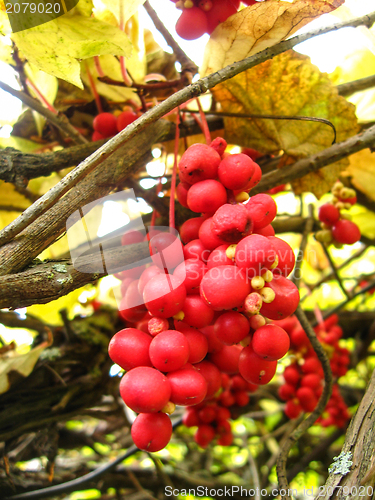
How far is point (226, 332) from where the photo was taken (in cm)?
39

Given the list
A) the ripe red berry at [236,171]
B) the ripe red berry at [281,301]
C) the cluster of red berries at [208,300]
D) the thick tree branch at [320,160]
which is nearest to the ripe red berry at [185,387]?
the cluster of red berries at [208,300]

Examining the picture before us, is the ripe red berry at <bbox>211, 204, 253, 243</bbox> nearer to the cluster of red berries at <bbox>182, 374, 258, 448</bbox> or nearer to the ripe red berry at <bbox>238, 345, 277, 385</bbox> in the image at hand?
the ripe red berry at <bbox>238, 345, 277, 385</bbox>

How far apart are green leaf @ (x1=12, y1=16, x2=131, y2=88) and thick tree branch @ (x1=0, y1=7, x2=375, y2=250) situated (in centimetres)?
13

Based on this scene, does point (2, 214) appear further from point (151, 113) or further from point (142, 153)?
point (151, 113)

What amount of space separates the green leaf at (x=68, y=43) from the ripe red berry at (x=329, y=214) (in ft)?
1.55

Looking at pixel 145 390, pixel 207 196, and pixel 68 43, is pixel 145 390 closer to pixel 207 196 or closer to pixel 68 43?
pixel 207 196

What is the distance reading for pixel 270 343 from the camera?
38 cm

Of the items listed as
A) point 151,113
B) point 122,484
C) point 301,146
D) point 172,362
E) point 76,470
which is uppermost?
point 151,113

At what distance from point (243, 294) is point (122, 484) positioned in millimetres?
975

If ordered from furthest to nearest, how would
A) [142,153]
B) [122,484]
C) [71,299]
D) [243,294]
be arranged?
1. [122,484]
2. [71,299]
3. [142,153]
4. [243,294]

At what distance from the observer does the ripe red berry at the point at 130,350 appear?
399 millimetres

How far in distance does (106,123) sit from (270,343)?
1.60ft

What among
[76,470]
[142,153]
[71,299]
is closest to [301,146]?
[142,153]

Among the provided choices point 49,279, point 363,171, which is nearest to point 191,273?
point 49,279
